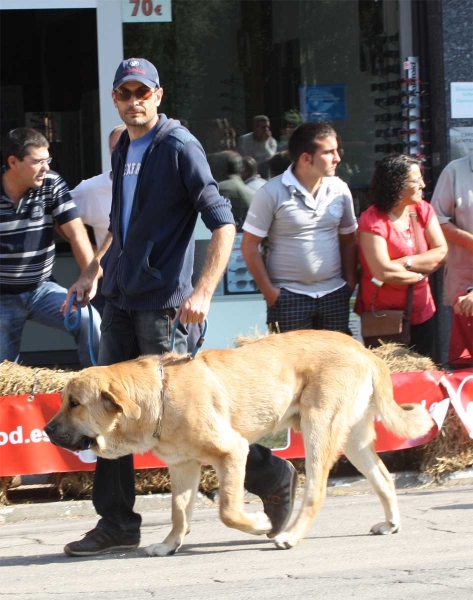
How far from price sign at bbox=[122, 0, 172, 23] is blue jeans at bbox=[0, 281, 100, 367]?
2.97m

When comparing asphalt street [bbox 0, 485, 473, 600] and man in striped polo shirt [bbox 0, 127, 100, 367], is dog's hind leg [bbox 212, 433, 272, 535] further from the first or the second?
man in striped polo shirt [bbox 0, 127, 100, 367]

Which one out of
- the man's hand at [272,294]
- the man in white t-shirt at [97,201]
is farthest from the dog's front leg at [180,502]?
the man in white t-shirt at [97,201]

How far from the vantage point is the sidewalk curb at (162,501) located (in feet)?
20.4

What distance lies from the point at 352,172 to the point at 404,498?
148 inches

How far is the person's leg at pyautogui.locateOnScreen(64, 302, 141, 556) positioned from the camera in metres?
5.05

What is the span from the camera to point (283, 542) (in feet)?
16.4

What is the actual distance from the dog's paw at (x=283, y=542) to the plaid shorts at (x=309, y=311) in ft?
6.79

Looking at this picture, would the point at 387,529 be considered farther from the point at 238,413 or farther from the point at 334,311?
the point at 334,311

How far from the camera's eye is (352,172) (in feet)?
30.5

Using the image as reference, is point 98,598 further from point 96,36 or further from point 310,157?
point 96,36

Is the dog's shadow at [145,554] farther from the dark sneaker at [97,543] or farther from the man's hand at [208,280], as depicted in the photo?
the man's hand at [208,280]

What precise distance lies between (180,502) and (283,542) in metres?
0.52

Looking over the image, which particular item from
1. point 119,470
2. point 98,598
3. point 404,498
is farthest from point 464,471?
point 98,598

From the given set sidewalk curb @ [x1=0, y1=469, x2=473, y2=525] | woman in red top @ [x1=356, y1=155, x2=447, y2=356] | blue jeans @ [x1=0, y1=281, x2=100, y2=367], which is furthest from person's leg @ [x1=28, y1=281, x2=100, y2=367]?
woman in red top @ [x1=356, y1=155, x2=447, y2=356]
